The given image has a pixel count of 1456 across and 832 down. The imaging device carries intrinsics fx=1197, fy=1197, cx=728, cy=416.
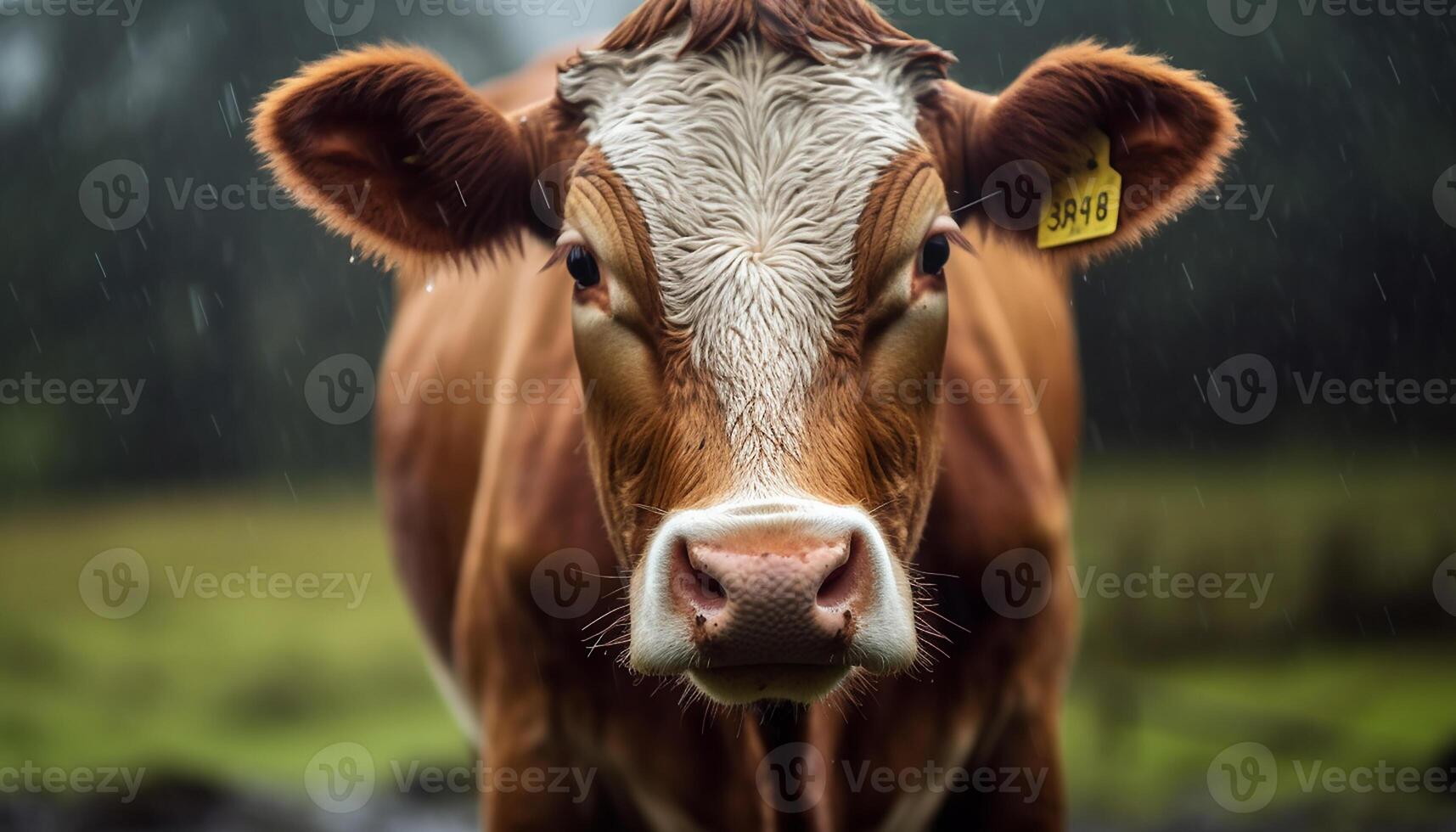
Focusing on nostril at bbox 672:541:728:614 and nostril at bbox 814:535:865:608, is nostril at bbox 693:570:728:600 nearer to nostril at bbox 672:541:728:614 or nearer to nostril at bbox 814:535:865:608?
nostril at bbox 672:541:728:614

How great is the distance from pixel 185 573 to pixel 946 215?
10.3 meters

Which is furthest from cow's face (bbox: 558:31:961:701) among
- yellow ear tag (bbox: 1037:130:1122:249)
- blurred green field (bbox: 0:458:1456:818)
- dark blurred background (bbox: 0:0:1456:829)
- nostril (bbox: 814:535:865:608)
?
blurred green field (bbox: 0:458:1456:818)

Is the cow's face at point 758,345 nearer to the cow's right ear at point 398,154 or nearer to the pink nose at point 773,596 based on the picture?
the pink nose at point 773,596

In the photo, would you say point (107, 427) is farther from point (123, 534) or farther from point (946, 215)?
point (946, 215)

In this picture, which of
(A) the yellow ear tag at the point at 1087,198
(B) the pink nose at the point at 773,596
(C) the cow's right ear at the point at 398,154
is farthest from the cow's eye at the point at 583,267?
(A) the yellow ear tag at the point at 1087,198

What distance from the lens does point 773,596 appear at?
176 centimetres

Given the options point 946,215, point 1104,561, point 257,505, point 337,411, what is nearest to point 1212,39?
point 1104,561

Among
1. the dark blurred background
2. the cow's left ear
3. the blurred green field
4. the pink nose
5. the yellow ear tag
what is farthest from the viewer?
the blurred green field

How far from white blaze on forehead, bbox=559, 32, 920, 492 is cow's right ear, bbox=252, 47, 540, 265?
286 millimetres


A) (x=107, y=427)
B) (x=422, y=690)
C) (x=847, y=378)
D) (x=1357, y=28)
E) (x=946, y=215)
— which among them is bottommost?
(x=422, y=690)

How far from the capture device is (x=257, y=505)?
11.6 meters

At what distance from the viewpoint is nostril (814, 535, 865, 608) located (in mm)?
1827

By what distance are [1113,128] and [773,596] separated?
146 cm

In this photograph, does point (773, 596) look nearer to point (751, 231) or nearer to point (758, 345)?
point (758, 345)
